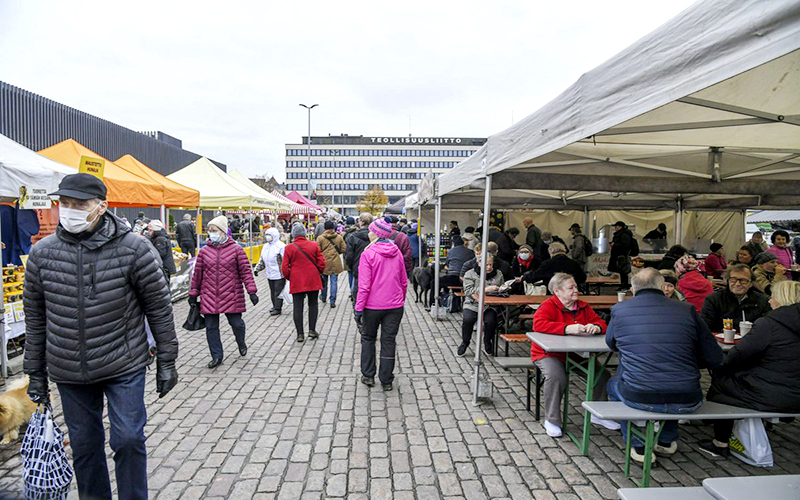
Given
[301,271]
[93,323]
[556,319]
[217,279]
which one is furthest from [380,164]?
[93,323]

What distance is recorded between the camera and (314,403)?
4.68m

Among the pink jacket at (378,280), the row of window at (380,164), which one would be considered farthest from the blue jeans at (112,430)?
the row of window at (380,164)

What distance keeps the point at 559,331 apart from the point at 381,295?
5.87 feet

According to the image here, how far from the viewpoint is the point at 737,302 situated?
15.1 ft

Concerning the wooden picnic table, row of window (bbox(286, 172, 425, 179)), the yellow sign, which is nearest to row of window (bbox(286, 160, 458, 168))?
row of window (bbox(286, 172, 425, 179))

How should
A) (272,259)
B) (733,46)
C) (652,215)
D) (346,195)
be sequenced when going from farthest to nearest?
(346,195)
(652,215)
(272,259)
(733,46)

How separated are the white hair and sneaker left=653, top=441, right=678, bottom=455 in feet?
4.16

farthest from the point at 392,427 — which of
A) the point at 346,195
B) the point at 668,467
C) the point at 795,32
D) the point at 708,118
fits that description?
the point at 346,195

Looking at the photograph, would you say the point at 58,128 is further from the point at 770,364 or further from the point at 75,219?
the point at 770,364

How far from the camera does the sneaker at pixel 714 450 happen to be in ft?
11.9

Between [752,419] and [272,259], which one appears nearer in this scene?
[752,419]

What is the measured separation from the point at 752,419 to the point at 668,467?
0.70 metres

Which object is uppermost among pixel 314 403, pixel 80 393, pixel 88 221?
pixel 88 221

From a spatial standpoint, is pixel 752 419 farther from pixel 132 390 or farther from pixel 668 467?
pixel 132 390
